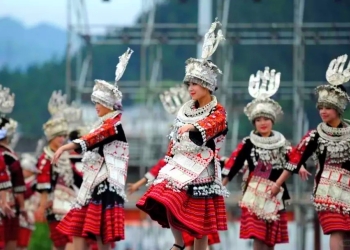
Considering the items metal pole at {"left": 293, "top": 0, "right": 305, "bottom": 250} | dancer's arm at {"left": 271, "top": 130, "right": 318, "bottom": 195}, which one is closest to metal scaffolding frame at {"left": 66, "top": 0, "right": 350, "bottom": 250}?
metal pole at {"left": 293, "top": 0, "right": 305, "bottom": 250}

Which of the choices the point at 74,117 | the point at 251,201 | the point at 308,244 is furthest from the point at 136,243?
the point at 251,201

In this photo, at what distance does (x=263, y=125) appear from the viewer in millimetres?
11945

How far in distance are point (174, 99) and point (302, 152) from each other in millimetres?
2430

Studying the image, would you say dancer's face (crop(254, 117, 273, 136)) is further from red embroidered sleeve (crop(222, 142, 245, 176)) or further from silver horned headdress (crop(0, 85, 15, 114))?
silver horned headdress (crop(0, 85, 15, 114))

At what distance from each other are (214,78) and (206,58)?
164mm

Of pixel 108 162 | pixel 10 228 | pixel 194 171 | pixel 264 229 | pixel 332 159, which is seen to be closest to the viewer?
pixel 194 171

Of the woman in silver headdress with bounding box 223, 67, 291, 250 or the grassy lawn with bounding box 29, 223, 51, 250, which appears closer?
the woman in silver headdress with bounding box 223, 67, 291, 250

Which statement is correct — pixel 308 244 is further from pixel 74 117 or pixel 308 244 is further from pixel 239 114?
pixel 74 117

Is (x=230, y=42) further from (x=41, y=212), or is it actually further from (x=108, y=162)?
(x=108, y=162)

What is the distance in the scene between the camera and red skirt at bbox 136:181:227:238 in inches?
395

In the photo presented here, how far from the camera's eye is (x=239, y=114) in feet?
67.5

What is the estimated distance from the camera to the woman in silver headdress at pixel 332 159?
10805 mm

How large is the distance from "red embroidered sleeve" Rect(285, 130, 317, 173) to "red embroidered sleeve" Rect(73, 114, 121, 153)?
145 centimetres

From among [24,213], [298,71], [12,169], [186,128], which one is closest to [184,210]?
[186,128]
